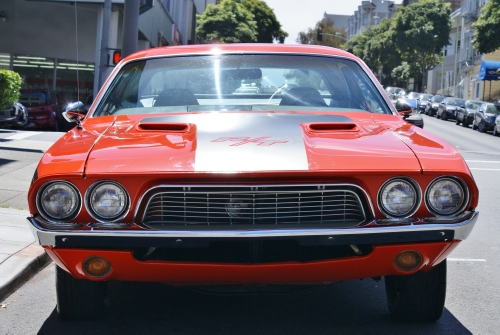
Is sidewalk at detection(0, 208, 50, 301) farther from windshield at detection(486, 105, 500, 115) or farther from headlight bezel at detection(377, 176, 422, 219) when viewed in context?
windshield at detection(486, 105, 500, 115)

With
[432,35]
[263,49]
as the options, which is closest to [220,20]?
[432,35]

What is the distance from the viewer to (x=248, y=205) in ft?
12.6

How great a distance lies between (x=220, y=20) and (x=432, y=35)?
1926cm

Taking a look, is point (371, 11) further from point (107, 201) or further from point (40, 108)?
point (107, 201)

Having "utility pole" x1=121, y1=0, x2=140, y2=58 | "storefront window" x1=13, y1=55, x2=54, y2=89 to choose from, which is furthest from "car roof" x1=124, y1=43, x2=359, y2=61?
"storefront window" x1=13, y1=55, x2=54, y2=89

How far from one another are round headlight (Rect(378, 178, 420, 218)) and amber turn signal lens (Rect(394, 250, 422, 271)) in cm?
20

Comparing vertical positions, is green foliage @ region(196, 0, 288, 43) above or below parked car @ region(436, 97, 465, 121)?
above

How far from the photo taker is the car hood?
382 centimetres

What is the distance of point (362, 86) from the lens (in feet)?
18.3

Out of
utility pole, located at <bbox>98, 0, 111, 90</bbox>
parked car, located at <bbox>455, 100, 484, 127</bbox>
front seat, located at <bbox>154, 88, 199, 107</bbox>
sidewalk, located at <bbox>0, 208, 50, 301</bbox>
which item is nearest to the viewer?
front seat, located at <bbox>154, 88, 199, 107</bbox>

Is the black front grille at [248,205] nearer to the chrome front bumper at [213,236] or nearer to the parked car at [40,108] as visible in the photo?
the chrome front bumper at [213,236]

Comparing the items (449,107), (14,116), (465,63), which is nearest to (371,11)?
(465,63)

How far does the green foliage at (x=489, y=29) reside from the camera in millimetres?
37938

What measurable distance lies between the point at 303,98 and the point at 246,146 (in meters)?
1.56
